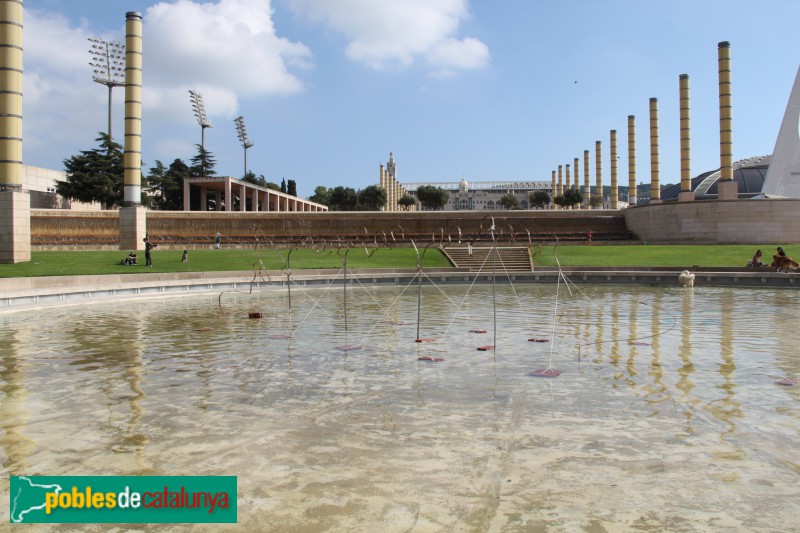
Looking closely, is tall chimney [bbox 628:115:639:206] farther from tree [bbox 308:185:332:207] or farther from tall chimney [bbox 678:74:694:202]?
tree [bbox 308:185:332:207]

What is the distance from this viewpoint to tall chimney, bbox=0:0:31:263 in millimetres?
26875

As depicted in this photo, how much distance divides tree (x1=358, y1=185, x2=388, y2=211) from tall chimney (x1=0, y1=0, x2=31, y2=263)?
6428 centimetres

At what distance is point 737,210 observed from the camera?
132 feet

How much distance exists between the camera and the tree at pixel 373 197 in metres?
90.9

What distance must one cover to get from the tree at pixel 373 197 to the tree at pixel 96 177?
35.8 meters

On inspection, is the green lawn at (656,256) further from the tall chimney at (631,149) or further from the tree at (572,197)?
the tree at (572,197)

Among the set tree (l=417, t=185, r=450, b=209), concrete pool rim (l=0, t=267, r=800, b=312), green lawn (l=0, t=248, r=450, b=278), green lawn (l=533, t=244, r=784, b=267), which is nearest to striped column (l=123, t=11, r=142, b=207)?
Answer: green lawn (l=0, t=248, r=450, b=278)

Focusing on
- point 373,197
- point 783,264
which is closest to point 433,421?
point 783,264

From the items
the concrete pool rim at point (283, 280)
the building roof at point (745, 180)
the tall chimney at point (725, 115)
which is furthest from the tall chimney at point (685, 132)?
the concrete pool rim at point (283, 280)

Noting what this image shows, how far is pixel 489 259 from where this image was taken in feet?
110

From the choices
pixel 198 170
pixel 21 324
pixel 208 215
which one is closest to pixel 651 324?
pixel 21 324

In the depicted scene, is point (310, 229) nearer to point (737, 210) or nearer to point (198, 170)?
point (737, 210)

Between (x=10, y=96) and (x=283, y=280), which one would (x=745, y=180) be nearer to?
(x=283, y=280)

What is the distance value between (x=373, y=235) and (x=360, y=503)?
145ft
